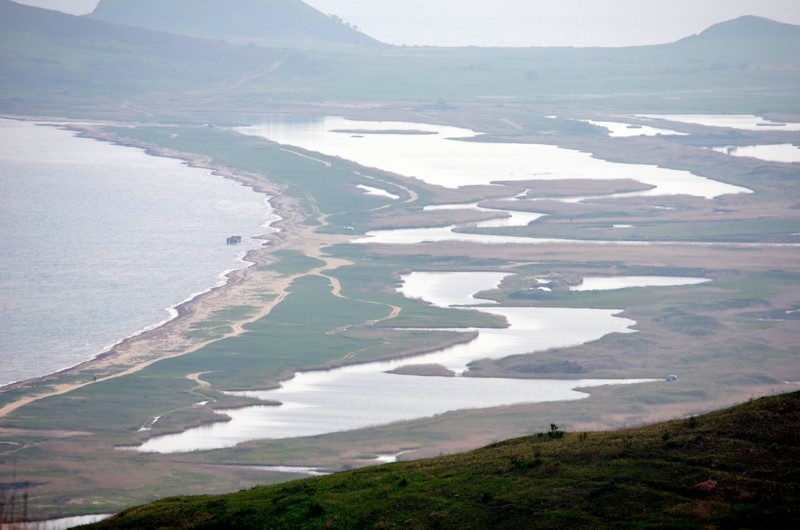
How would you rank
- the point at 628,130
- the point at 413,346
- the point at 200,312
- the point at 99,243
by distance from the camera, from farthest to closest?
the point at 628,130, the point at 99,243, the point at 200,312, the point at 413,346

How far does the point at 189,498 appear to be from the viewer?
29594 millimetres

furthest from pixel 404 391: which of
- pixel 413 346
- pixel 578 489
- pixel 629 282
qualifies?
pixel 578 489

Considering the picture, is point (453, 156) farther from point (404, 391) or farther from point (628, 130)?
point (404, 391)

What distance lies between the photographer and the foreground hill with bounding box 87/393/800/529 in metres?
24.0

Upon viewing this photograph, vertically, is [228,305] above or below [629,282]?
above

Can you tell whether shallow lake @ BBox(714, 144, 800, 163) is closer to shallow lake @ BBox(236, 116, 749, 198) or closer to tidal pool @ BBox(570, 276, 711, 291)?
shallow lake @ BBox(236, 116, 749, 198)

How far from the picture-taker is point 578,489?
84.4 feet

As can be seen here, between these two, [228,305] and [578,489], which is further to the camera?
[228,305]

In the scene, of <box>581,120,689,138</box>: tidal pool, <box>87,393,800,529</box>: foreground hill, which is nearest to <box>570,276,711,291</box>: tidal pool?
<box>87,393,800,529</box>: foreground hill

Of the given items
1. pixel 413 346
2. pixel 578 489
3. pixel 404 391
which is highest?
pixel 578 489

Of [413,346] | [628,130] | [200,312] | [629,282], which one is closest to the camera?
[413,346]

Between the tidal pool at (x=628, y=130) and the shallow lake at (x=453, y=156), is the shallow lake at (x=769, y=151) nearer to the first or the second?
the tidal pool at (x=628, y=130)

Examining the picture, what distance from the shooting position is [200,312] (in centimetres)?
7069

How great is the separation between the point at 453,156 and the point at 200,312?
87115 mm
